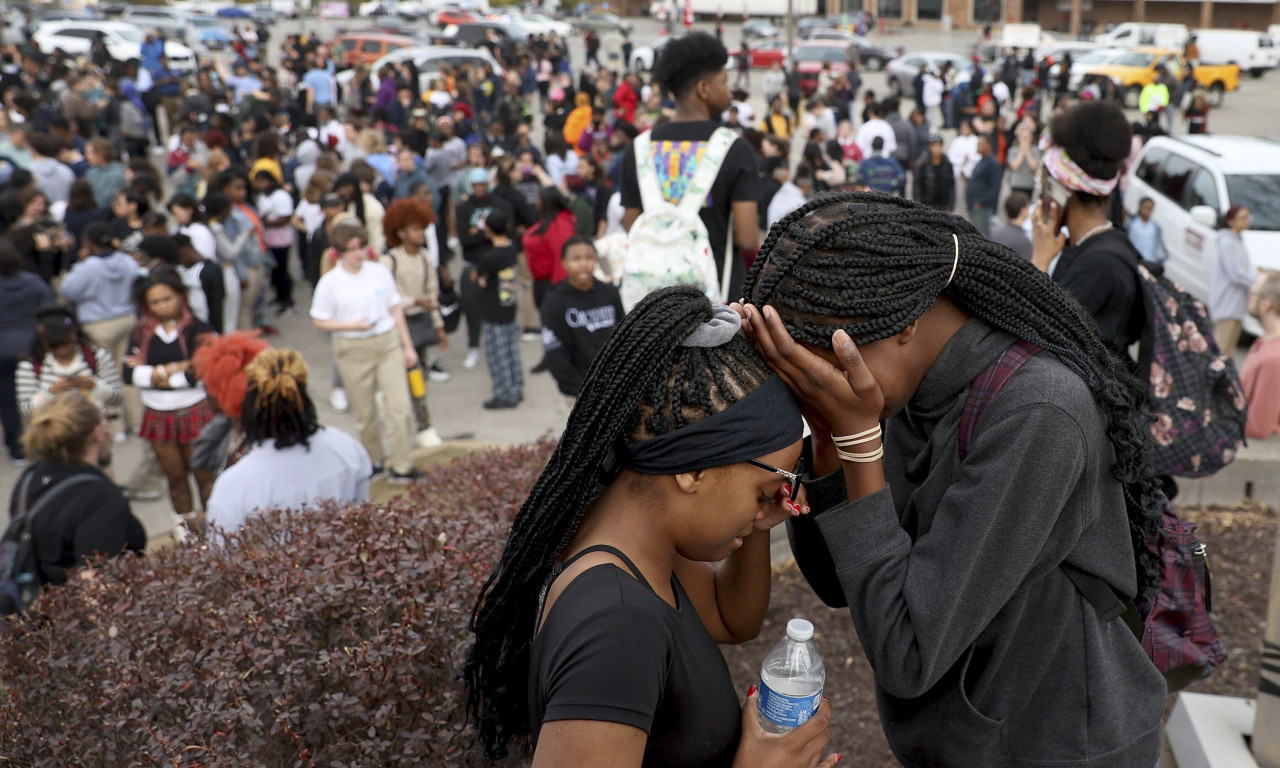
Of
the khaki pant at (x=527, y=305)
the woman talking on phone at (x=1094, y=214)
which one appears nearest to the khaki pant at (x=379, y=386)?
the khaki pant at (x=527, y=305)

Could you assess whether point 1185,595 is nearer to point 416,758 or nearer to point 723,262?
point 416,758

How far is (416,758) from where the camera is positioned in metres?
2.65

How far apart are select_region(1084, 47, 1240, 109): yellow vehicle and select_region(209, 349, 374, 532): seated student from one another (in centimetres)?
2472

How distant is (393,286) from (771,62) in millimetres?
31397

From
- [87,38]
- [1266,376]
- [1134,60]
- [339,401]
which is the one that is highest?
[87,38]

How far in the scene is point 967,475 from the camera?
1.82m

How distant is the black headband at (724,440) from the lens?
179cm

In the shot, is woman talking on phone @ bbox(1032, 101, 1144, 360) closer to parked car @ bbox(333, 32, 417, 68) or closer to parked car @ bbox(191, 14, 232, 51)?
parked car @ bbox(333, 32, 417, 68)

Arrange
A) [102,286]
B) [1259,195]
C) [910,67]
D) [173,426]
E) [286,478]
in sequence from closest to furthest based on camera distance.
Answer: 1. [286,478]
2. [173,426]
3. [102,286]
4. [1259,195]
5. [910,67]

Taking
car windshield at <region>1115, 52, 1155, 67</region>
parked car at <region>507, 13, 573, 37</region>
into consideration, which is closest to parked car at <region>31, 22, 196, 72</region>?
parked car at <region>507, 13, 573, 37</region>

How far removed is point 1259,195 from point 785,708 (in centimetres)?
1126

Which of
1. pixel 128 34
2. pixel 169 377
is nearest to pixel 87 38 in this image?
pixel 128 34

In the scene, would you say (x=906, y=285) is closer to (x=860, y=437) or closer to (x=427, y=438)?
(x=860, y=437)

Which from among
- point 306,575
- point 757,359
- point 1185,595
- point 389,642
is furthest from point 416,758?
point 1185,595
